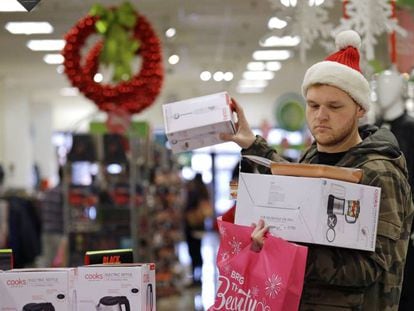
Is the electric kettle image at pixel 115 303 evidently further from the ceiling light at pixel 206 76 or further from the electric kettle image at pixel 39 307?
the ceiling light at pixel 206 76

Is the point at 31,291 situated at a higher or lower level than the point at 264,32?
lower

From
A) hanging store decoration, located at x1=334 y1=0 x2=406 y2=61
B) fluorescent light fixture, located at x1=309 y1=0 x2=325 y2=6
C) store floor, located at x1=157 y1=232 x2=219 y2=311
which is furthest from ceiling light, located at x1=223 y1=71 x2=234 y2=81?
fluorescent light fixture, located at x1=309 y1=0 x2=325 y2=6

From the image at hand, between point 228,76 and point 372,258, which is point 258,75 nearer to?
point 228,76

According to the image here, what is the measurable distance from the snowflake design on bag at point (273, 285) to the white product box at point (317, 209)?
0.40ft

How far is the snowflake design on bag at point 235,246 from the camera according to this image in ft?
7.64

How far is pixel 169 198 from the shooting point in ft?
33.3

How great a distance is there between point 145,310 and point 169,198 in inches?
307

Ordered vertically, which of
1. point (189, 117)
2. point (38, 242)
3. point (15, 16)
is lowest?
point (38, 242)

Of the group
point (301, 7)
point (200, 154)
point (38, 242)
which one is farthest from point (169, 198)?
point (200, 154)

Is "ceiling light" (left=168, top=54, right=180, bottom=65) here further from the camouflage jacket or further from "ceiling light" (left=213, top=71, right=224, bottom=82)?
the camouflage jacket

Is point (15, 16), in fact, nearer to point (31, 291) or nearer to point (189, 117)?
point (189, 117)

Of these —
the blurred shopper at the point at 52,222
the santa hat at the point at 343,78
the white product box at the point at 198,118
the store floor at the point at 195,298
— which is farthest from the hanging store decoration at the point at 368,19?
the blurred shopper at the point at 52,222

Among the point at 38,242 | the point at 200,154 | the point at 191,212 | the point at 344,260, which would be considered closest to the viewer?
the point at 344,260

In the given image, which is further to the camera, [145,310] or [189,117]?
[189,117]
